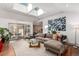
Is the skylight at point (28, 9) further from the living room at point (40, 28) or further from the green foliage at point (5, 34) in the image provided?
the green foliage at point (5, 34)

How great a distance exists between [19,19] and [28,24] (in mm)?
208

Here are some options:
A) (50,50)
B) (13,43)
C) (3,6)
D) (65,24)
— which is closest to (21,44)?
(13,43)

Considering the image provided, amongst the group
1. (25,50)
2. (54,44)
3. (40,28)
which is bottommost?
(25,50)

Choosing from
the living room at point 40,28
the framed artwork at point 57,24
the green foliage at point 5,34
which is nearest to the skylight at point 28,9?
the living room at point 40,28

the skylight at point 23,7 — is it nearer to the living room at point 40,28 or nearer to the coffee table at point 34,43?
the living room at point 40,28

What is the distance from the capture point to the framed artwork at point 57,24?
206 centimetres

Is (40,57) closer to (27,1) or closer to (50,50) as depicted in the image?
(50,50)

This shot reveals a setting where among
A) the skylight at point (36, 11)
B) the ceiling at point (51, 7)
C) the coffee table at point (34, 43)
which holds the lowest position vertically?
the coffee table at point (34, 43)

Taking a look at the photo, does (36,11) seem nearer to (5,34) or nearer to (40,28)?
(40,28)

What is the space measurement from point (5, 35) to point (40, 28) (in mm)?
714

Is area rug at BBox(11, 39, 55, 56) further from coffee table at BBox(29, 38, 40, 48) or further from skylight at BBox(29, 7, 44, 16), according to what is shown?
skylight at BBox(29, 7, 44, 16)

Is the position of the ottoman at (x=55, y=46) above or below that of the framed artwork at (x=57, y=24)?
below

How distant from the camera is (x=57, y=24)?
2.11 m

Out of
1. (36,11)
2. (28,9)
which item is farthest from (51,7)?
(28,9)
